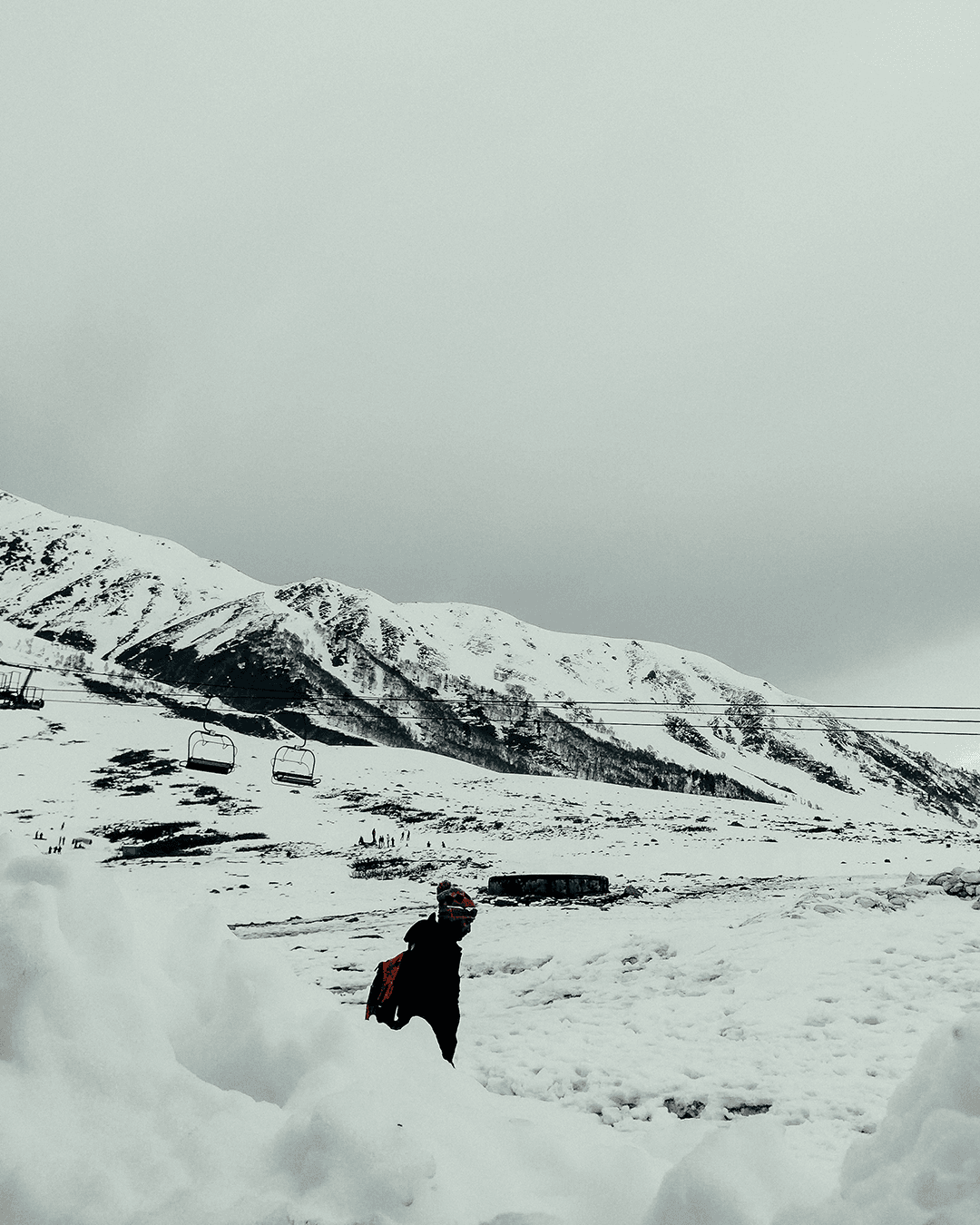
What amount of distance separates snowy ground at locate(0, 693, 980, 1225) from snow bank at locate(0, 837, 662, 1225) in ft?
0.11

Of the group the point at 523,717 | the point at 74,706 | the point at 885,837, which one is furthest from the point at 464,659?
the point at 885,837

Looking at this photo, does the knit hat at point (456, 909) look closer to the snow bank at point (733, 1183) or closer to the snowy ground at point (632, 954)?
the snowy ground at point (632, 954)

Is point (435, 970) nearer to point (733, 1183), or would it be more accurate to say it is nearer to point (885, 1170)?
point (733, 1183)

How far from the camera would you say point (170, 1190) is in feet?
7.80

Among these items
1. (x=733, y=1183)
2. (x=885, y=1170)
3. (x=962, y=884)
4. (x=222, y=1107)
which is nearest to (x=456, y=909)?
(x=222, y=1107)

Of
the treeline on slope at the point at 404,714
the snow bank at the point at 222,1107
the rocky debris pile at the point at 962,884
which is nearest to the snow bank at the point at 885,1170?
the snow bank at the point at 222,1107

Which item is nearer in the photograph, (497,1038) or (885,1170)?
(885,1170)

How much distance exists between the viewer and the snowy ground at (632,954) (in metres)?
5.28

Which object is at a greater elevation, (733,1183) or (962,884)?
(962,884)

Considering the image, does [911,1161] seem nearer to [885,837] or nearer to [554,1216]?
[554,1216]

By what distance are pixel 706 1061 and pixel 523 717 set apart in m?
141

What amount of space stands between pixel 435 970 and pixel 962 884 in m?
10.7

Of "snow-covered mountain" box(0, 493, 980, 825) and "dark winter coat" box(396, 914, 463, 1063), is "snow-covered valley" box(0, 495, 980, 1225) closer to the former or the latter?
"dark winter coat" box(396, 914, 463, 1063)

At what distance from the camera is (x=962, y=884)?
509 inches
